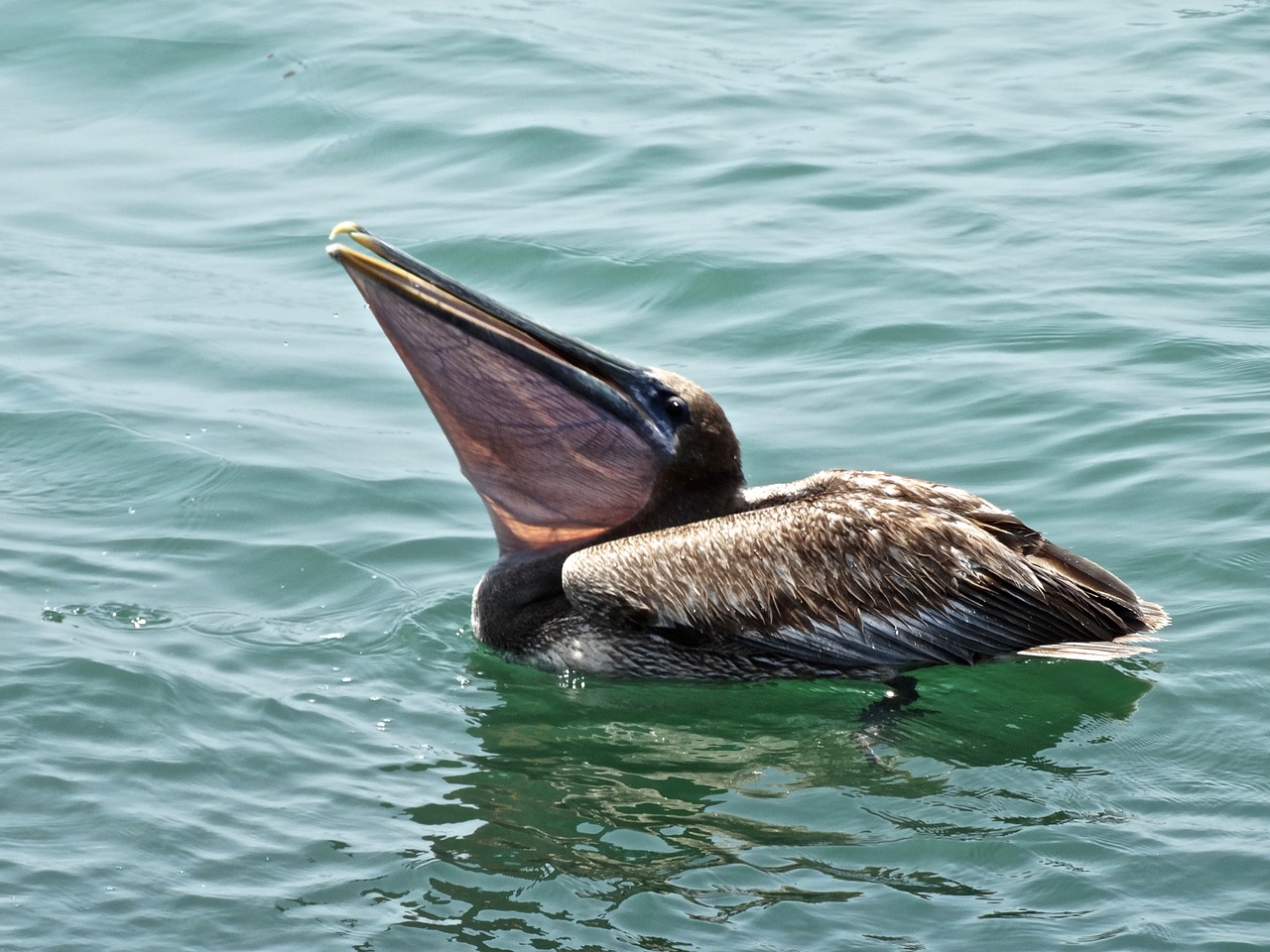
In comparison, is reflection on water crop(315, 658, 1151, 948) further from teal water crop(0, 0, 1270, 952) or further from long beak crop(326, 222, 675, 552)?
long beak crop(326, 222, 675, 552)

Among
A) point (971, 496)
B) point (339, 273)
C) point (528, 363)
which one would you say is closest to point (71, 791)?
point (528, 363)

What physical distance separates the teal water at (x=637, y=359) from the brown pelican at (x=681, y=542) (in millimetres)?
185

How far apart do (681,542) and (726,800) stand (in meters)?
1.15

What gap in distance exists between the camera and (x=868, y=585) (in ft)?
20.0

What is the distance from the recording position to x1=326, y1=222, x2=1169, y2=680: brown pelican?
6070 millimetres

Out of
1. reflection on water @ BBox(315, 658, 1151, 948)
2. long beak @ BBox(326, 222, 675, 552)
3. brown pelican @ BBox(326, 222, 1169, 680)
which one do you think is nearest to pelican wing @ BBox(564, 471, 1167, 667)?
brown pelican @ BBox(326, 222, 1169, 680)

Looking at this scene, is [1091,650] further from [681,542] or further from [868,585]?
[681,542]

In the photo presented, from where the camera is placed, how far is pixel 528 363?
6328mm

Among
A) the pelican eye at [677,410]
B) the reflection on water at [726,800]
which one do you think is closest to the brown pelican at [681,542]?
the pelican eye at [677,410]

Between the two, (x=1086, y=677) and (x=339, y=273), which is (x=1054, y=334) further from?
(x=339, y=273)

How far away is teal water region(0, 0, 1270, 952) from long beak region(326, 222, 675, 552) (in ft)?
1.92

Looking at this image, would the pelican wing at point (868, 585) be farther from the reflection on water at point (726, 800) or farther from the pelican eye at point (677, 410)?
the pelican eye at point (677, 410)

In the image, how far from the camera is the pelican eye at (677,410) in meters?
6.44

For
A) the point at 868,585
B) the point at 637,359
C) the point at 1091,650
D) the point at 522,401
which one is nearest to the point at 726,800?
the point at 868,585
